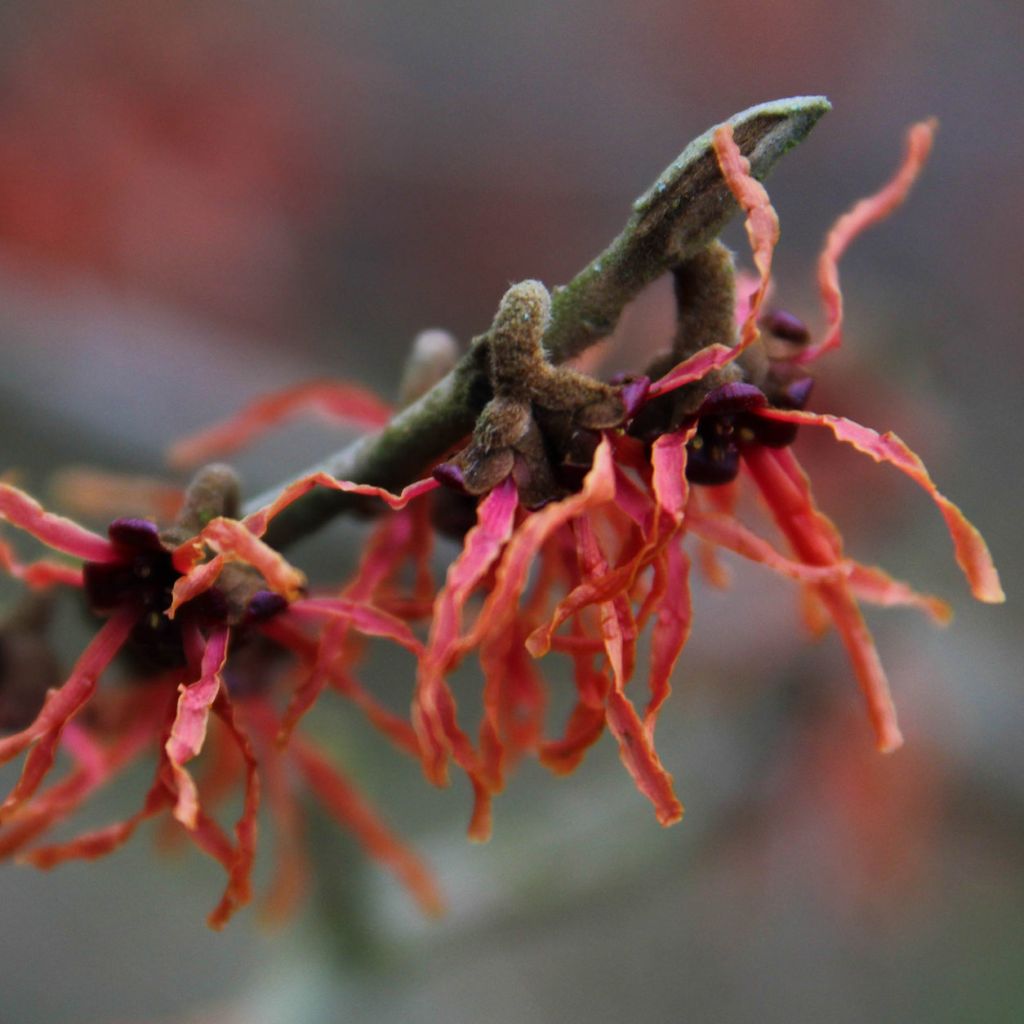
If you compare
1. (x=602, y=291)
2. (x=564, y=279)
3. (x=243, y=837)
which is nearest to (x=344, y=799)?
(x=243, y=837)

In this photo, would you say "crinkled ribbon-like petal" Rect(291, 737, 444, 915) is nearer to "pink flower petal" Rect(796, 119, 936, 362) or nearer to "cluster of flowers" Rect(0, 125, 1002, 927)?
"cluster of flowers" Rect(0, 125, 1002, 927)

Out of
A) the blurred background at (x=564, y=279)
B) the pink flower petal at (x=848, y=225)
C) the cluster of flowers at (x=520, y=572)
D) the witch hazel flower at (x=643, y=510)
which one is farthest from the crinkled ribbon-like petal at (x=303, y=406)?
the blurred background at (x=564, y=279)

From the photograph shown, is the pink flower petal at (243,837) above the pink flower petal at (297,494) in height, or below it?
below

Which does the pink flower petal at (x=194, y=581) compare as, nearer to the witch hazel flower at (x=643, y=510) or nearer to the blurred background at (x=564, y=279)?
the witch hazel flower at (x=643, y=510)

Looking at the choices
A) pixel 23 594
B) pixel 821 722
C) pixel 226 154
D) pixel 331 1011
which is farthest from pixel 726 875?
pixel 23 594

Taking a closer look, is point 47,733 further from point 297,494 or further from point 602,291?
point 602,291

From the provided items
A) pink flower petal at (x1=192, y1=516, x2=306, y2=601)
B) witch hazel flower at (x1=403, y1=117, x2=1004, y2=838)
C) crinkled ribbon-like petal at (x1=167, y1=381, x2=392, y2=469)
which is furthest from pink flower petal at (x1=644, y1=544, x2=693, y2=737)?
crinkled ribbon-like petal at (x1=167, y1=381, x2=392, y2=469)

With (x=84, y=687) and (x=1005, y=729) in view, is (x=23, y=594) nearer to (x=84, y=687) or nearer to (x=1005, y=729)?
(x=84, y=687)
